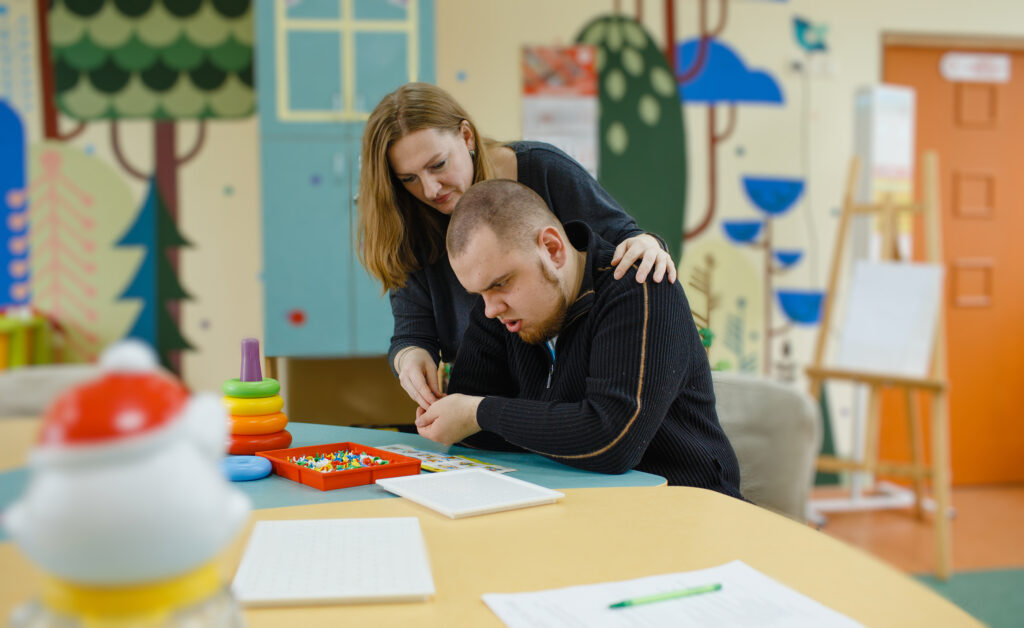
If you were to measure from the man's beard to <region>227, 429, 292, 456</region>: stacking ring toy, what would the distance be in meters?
0.44

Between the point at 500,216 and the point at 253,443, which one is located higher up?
the point at 500,216

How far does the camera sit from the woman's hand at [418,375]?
1.47m

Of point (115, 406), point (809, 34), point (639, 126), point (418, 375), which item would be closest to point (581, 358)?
point (418, 375)

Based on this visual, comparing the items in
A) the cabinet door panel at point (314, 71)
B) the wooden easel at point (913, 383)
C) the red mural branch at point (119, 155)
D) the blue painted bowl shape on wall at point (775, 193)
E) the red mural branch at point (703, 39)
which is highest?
the red mural branch at point (703, 39)

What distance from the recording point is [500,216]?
133 cm

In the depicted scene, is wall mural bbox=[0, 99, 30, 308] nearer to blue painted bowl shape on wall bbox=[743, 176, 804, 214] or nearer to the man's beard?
the man's beard

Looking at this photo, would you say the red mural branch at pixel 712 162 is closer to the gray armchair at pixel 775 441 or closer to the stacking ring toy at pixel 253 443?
the gray armchair at pixel 775 441

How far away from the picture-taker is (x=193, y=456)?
40cm

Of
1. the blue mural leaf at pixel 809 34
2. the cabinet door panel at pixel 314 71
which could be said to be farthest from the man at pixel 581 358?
the blue mural leaf at pixel 809 34

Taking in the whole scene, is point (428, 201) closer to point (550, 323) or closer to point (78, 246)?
point (550, 323)

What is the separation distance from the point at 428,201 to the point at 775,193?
8.02 feet

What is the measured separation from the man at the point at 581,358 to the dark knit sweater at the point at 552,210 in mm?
196

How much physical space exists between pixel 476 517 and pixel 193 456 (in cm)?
63

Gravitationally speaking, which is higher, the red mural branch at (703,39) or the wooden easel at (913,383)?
the red mural branch at (703,39)
